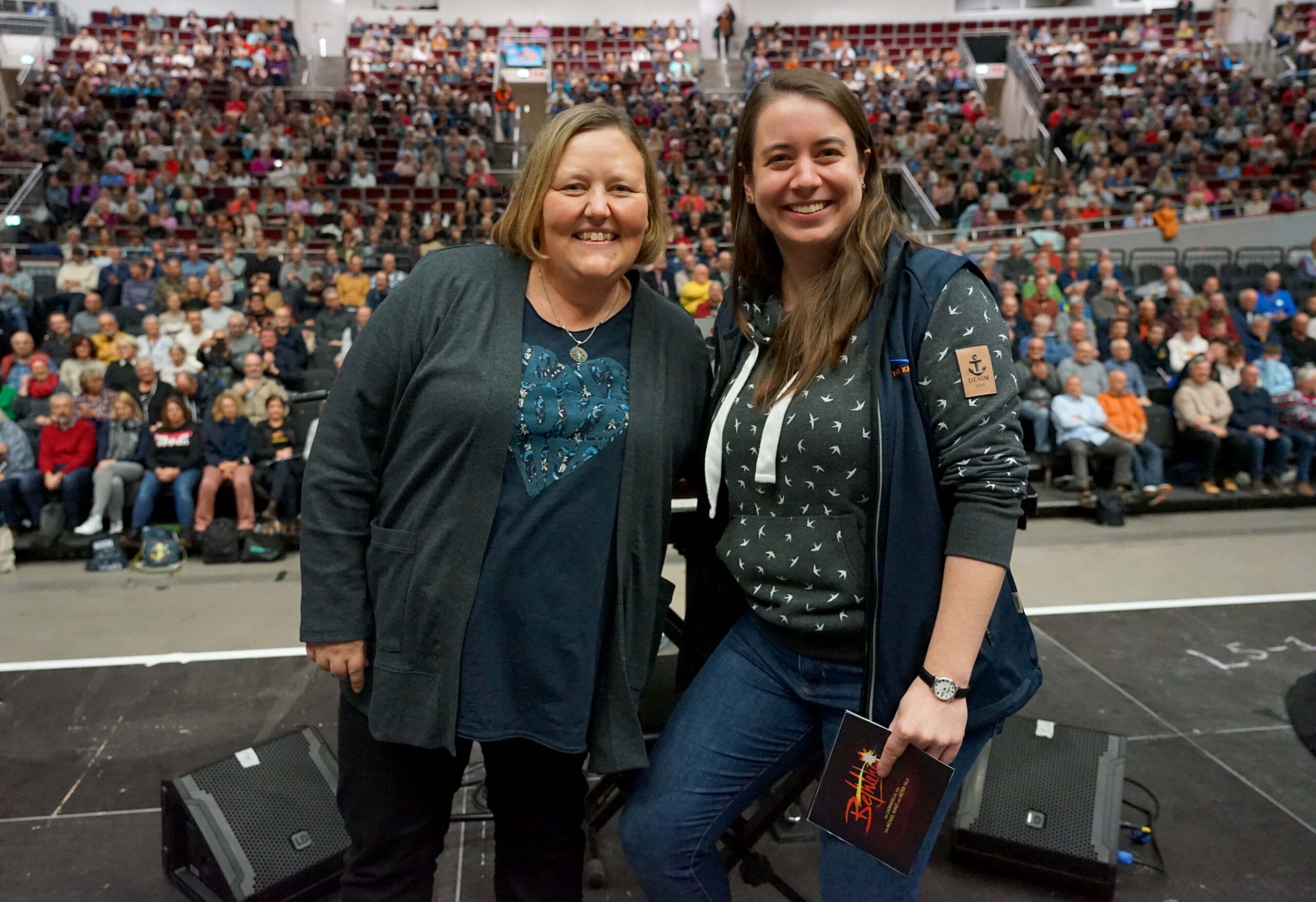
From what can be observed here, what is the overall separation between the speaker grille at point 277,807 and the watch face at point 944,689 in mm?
1706

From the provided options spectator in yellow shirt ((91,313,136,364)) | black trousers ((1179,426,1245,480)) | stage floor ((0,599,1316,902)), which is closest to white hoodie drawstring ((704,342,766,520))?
stage floor ((0,599,1316,902))

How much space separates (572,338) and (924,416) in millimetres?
577

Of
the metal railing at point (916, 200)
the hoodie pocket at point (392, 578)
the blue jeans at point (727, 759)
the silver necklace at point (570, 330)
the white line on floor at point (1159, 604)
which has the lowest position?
the white line on floor at point (1159, 604)

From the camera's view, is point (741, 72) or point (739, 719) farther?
point (741, 72)

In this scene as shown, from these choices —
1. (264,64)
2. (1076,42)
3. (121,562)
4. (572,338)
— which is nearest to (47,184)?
(264,64)

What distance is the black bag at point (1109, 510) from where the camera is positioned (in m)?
A: 5.98

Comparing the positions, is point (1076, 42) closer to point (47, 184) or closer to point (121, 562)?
point (47, 184)

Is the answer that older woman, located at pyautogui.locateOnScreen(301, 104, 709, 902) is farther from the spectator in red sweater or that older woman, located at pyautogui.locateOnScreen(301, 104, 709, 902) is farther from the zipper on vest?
the spectator in red sweater

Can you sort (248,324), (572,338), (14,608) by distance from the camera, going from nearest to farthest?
(572,338) < (14,608) < (248,324)

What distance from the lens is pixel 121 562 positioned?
5289mm

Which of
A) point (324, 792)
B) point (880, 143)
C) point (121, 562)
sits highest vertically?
point (880, 143)

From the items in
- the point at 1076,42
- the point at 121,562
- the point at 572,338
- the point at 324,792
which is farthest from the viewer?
the point at 1076,42

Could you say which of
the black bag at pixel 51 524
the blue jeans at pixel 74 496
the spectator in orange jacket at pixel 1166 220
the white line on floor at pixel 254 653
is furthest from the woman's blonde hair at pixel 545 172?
the spectator in orange jacket at pixel 1166 220

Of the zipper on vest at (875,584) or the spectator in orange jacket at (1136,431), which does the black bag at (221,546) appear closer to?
the zipper on vest at (875,584)
